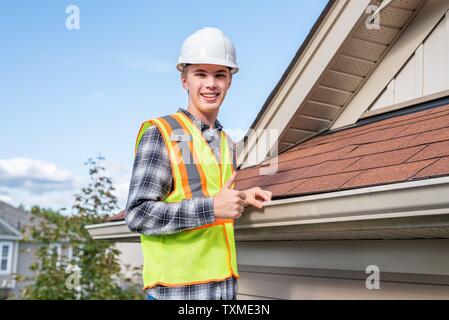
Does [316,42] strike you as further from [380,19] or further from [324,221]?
[324,221]

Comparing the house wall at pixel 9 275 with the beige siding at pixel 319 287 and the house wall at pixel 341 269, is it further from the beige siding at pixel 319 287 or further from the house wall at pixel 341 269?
the house wall at pixel 341 269

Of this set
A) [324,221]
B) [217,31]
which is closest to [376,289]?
[324,221]

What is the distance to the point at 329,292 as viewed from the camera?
4.20m

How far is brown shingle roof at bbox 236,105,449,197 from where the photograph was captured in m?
3.11

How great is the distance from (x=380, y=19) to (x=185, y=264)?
264 cm

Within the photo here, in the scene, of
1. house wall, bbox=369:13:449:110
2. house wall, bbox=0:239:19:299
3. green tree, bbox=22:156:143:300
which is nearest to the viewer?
house wall, bbox=369:13:449:110

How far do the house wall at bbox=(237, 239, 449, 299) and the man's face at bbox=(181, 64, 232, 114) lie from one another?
53.9 inches

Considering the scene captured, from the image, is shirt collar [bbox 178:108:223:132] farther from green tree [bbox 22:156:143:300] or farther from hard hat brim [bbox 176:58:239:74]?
green tree [bbox 22:156:143:300]

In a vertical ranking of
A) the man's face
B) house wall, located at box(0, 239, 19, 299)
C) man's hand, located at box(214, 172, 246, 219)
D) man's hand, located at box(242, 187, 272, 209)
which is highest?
house wall, located at box(0, 239, 19, 299)

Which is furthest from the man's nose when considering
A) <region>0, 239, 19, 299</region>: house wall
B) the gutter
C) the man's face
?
<region>0, 239, 19, 299</region>: house wall

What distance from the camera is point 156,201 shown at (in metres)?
2.78

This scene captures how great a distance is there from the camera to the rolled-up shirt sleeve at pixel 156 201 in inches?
106

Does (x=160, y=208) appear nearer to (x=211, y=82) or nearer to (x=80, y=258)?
(x=211, y=82)
